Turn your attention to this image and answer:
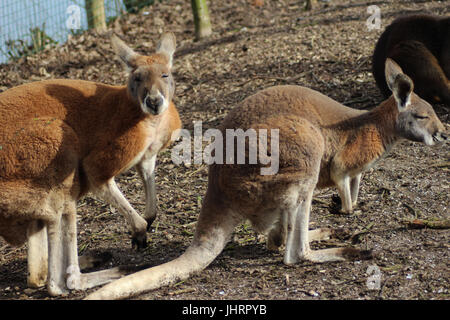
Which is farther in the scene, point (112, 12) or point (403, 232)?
point (112, 12)

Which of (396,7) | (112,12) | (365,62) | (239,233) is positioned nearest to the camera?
(239,233)

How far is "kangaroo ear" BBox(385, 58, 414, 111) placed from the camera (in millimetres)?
4242

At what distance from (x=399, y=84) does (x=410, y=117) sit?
27cm

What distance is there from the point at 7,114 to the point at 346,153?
231 cm

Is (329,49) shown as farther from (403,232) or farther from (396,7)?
(403,232)

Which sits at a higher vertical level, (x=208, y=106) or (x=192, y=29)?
(x=192, y=29)

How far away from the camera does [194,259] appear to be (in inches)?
147

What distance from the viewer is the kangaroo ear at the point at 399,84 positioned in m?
4.24

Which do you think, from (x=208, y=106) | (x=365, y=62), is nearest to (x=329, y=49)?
(x=365, y=62)

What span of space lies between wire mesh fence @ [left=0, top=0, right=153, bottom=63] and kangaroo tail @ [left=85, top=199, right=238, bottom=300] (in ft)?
18.9

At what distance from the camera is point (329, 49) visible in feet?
24.7

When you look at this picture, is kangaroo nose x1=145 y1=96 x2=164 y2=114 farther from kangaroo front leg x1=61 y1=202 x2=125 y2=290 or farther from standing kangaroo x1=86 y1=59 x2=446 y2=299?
kangaroo front leg x1=61 y1=202 x2=125 y2=290

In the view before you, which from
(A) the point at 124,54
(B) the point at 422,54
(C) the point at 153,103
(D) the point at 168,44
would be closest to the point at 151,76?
(C) the point at 153,103

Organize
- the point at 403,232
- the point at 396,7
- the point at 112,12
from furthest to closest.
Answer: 1. the point at 112,12
2. the point at 396,7
3. the point at 403,232
